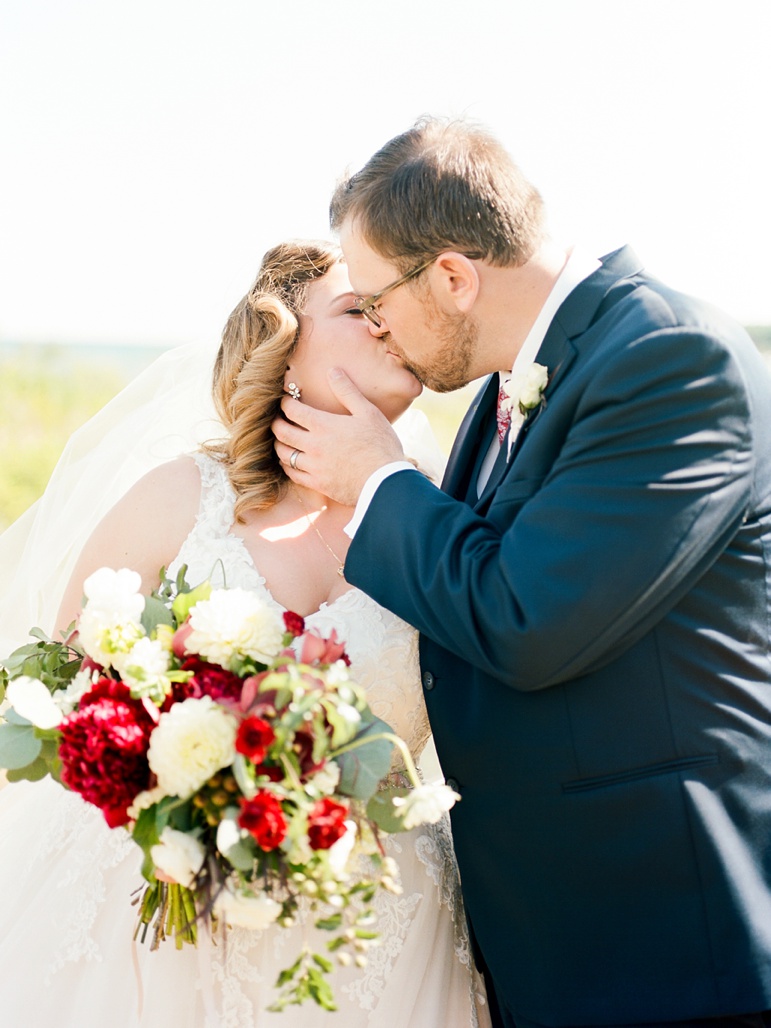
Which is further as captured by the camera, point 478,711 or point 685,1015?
point 478,711

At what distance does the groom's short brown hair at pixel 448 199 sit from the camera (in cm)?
267

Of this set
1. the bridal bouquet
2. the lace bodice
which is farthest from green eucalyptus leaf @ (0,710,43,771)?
the lace bodice

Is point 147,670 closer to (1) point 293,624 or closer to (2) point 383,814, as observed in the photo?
(1) point 293,624

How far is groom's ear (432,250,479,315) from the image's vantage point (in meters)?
2.70

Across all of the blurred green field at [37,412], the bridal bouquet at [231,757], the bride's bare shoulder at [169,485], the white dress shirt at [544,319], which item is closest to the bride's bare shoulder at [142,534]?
the bride's bare shoulder at [169,485]

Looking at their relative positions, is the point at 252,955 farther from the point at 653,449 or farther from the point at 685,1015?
the point at 653,449

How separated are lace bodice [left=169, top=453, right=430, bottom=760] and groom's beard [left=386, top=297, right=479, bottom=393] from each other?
2.31 ft

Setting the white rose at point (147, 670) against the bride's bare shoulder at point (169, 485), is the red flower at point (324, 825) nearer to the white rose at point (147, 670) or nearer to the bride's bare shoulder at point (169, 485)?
the white rose at point (147, 670)

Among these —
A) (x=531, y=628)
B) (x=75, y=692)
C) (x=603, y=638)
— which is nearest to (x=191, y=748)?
(x=75, y=692)

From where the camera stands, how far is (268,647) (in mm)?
2035

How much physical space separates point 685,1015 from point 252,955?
1.10m

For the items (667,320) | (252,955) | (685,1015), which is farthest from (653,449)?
(252,955)

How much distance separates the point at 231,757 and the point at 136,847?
1149 mm

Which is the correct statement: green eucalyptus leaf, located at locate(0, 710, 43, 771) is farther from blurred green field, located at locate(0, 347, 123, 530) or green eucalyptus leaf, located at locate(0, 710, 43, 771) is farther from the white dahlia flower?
blurred green field, located at locate(0, 347, 123, 530)
